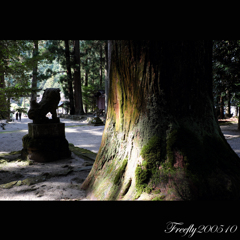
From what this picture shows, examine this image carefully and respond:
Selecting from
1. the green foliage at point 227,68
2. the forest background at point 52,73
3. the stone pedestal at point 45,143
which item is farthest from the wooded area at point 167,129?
the green foliage at point 227,68

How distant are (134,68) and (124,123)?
625mm

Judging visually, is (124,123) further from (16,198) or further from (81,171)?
(81,171)

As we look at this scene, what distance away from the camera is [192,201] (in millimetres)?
1707

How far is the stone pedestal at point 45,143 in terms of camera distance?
485cm

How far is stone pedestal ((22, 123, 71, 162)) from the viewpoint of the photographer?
4852mm

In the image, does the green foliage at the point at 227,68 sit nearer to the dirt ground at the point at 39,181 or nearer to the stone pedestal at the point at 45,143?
the stone pedestal at the point at 45,143

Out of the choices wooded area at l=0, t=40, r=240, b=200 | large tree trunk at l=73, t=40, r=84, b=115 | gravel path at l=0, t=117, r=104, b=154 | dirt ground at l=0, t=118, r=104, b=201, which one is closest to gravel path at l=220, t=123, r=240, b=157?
wooded area at l=0, t=40, r=240, b=200

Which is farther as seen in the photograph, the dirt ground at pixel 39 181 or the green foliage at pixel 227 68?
the green foliage at pixel 227 68

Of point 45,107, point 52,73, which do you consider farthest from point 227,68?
point 52,73

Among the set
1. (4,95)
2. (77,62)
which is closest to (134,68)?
(4,95)

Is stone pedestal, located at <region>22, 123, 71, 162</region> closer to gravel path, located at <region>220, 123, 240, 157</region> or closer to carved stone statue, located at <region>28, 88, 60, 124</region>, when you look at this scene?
carved stone statue, located at <region>28, 88, 60, 124</region>

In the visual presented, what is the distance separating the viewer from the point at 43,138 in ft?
16.3

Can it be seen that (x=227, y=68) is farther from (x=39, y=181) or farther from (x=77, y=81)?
(x=77, y=81)

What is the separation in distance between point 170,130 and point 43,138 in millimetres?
3975
